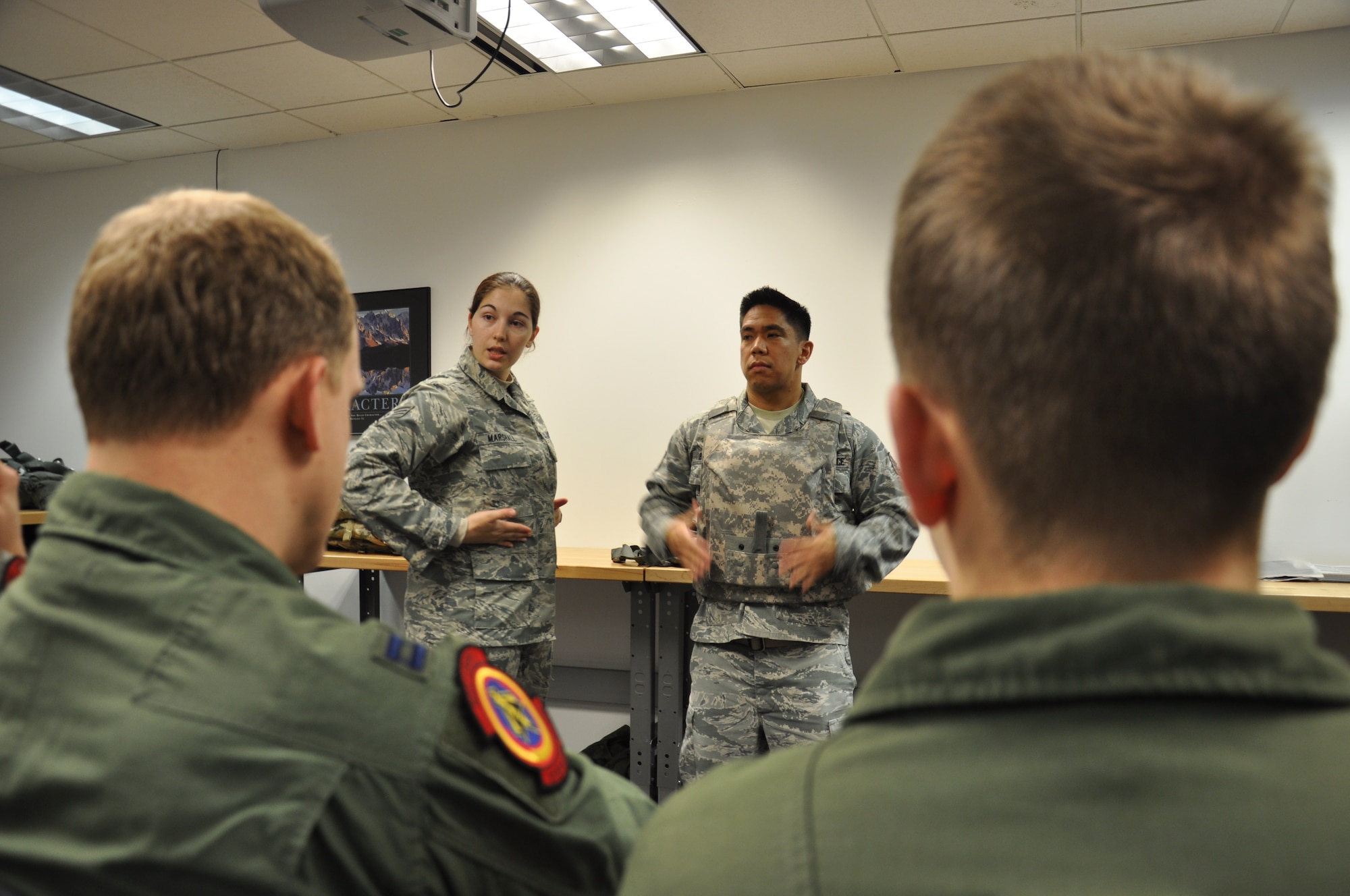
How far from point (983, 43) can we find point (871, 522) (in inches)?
85.5

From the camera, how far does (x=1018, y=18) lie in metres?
3.34

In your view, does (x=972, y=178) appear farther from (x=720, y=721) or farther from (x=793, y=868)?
(x=720, y=721)

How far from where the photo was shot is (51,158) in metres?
5.07

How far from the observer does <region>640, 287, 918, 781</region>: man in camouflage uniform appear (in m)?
2.46

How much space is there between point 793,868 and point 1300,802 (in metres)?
0.21

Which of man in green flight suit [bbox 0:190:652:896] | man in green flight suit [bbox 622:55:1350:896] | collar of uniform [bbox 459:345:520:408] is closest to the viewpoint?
man in green flight suit [bbox 622:55:1350:896]

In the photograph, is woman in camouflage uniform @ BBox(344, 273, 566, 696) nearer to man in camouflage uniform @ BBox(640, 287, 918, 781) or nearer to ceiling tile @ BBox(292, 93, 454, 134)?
man in camouflage uniform @ BBox(640, 287, 918, 781)

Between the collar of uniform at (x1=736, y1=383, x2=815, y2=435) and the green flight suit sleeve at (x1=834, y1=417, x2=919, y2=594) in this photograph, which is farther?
the collar of uniform at (x1=736, y1=383, x2=815, y2=435)

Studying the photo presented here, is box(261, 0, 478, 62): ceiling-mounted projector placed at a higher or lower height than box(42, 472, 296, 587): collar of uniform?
higher

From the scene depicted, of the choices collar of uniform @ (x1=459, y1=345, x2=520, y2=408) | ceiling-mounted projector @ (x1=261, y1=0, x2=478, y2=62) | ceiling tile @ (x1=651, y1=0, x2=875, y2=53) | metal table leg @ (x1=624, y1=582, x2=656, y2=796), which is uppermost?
ceiling tile @ (x1=651, y1=0, x2=875, y2=53)

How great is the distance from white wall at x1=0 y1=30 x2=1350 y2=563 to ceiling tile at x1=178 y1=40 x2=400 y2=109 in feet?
1.72

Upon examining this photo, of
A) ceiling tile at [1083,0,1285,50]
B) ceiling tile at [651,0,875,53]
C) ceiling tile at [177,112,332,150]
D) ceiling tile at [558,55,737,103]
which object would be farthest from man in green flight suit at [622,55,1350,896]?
ceiling tile at [177,112,332,150]

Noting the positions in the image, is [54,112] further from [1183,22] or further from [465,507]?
[1183,22]

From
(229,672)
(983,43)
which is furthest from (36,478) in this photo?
(983,43)
